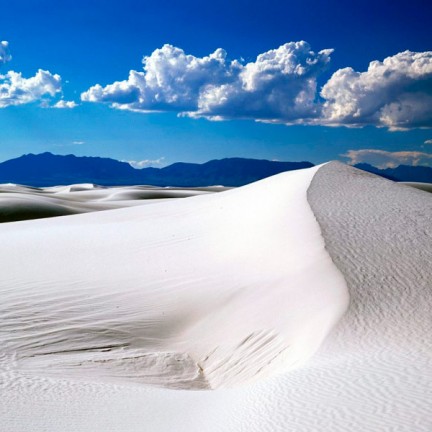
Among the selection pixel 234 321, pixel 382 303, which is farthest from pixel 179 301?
pixel 382 303

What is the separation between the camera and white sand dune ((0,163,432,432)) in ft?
19.3

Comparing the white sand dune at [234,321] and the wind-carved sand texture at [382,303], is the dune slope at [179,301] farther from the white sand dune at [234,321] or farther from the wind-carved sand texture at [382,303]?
the wind-carved sand texture at [382,303]

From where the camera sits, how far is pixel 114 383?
25.6ft

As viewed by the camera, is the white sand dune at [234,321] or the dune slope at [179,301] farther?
the dune slope at [179,301]

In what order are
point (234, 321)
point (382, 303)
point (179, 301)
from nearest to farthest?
point (382, 303) → point (234, 321) → point (179, 301)

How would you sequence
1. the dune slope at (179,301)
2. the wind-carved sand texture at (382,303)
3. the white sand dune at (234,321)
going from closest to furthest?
the wind-carved sand texture at (382,303) → the white sand dune at (234,321) → the dune slope at (179,301)

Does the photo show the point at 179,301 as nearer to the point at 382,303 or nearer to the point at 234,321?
the point at 234,321

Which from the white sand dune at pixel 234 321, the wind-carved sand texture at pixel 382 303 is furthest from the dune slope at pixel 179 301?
the wind-carved sand texture at pixel 382 303

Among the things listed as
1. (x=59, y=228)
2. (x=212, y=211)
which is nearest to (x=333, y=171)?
(x=212, y=211)

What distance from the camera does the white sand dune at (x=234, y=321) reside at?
5.88 meters

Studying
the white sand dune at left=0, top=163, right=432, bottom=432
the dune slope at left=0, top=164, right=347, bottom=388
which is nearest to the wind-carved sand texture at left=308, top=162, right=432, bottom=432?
Result: the white sand dune at left=0, top=163, right=432, bottom=432

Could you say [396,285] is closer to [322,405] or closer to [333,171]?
[322,405]

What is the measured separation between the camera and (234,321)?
9844 mm

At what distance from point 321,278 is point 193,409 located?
4395 mm
